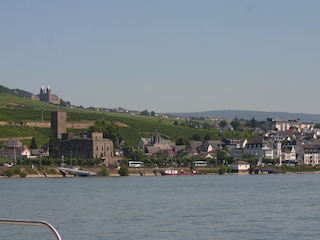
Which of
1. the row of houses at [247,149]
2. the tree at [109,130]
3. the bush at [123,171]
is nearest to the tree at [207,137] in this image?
the row of houses at [247,149]

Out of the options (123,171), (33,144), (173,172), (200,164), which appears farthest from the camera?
(33,144)

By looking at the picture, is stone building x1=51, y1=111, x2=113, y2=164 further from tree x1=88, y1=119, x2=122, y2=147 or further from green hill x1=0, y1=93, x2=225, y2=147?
tree x1=88, y1=119, x2=122, y2=147

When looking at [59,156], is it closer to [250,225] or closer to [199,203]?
[199,203]

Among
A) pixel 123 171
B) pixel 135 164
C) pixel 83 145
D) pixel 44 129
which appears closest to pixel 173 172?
pixel 135 164

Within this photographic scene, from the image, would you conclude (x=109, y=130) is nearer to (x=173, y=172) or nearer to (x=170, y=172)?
(x=173, y=172)

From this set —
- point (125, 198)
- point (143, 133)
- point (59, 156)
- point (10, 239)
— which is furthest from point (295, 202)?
point (143, 133)

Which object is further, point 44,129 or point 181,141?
point 181,141

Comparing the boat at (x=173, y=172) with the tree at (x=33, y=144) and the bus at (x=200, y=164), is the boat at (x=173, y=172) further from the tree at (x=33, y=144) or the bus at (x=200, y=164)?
the tree at (x=33, y=144)

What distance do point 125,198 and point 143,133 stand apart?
11006 centimetres

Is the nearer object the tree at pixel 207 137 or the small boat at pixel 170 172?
the small boat at pixel 170 172

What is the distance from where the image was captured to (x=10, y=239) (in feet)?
90.3

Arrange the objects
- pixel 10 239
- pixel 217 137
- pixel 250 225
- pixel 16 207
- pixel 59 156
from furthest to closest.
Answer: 1. pixel 217 137
2. pixel 59 156
3. pixel 16 207
4. pixel 250 225
5. pixel 10 239

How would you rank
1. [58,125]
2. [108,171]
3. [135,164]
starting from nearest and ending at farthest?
[108,171] → [135,164] → [58,125]

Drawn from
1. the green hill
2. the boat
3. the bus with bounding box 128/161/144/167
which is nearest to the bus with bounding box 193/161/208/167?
the boat
